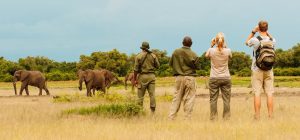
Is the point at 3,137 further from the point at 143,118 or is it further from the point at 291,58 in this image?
the point at 291,58

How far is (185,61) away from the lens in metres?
13.8

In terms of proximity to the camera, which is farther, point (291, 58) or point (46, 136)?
point (291, 58)

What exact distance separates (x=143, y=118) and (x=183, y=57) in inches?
76.5

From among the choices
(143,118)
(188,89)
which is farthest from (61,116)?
(188,89)

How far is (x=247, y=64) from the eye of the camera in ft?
334

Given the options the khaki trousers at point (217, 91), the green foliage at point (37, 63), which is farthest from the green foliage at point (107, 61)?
the khaki trousers at point (217, 91)

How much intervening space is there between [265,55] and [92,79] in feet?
55.8

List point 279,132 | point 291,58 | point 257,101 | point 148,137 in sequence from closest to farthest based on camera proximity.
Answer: point 148,137 < point 279,132 < point 257,101 < point 291,58

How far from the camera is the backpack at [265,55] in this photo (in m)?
12.8

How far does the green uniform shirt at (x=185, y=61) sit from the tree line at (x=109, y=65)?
5284cm

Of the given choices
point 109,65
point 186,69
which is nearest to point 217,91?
point 186,69

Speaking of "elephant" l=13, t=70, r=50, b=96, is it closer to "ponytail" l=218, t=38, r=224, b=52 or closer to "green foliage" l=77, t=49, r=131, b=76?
"ponytail" l=218, t=38, r=224, b=52

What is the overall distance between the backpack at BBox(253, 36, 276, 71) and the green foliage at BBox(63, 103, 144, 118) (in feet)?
12.4

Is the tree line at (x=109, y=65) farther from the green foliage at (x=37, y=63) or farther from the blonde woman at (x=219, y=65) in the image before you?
the blonde woman at (x=219, y=65)
